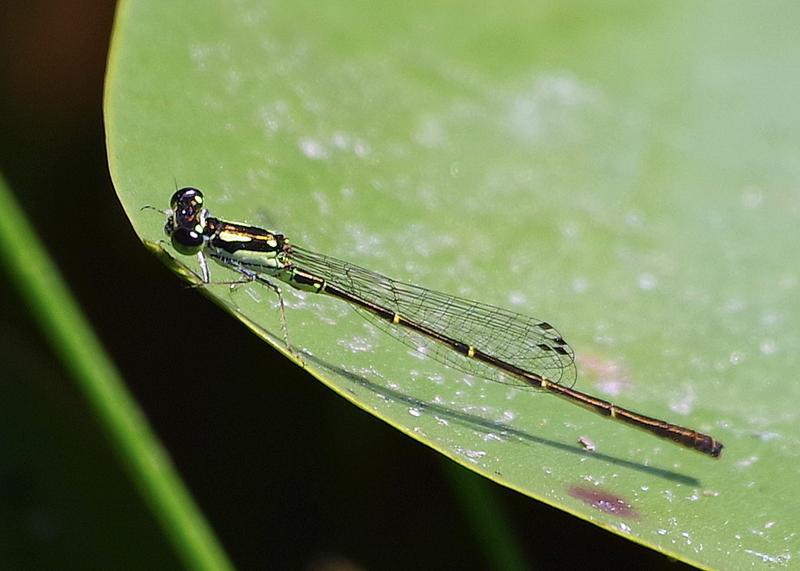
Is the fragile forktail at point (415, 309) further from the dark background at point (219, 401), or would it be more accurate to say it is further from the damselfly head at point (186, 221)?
the dark background at point (219, 401)

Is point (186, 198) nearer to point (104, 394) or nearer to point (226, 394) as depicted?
point (104, 394)

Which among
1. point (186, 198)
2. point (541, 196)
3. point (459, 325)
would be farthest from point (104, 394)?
point (541, 196)


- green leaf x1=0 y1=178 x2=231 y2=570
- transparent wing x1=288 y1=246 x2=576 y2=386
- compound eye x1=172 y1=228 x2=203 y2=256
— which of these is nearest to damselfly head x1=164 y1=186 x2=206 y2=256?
compound eye x1=172 y1=228 x2=203 y2=256

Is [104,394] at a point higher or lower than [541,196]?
lower

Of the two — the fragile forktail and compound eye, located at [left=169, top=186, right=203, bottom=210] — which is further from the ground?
the fragile forktail

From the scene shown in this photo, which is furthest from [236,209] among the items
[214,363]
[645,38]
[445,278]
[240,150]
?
[645,38]

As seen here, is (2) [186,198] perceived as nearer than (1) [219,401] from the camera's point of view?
Yes

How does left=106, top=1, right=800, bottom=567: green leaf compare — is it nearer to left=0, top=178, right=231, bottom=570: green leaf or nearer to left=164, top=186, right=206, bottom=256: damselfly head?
left=164, top=186, right=206, bottom=256: damselfly head
